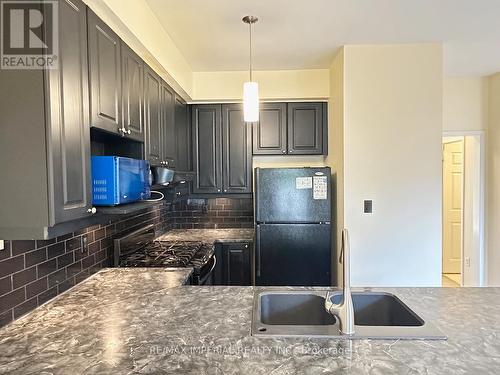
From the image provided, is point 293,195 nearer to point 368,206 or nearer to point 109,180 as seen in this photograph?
point 368,206

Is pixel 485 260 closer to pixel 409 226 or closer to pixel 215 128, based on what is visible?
pixel 409 226

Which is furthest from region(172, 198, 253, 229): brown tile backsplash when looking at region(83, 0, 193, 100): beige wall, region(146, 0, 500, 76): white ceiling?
region(146, 0, 500, 76): white ceiling

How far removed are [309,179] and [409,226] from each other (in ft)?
3.14

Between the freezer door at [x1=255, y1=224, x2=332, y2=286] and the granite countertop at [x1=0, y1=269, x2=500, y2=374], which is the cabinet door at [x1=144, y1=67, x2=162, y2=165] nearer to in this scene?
the granite countertop at [x1=0, y1=269, x2=500, y2=374]

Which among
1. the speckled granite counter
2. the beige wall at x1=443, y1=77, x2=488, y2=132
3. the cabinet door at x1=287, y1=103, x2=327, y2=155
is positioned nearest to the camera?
the speckled granite counter

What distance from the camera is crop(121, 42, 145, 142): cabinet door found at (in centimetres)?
202

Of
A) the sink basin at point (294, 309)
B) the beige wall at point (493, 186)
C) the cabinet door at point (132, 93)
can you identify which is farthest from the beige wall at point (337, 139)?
the beige wall at point (493, 186)

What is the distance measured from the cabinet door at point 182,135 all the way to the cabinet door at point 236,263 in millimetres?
935

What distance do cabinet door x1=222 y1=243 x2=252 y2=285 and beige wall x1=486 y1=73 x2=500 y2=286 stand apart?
273cm

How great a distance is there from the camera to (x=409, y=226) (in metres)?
3.08

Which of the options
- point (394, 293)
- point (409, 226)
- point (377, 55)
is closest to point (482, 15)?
point (377, 55)

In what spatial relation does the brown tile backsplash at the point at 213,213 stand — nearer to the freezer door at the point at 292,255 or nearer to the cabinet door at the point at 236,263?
the cabinet door at the point at 236,263

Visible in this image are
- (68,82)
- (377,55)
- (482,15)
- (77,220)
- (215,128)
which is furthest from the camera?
(215,128)

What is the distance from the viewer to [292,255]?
3.36 meters
